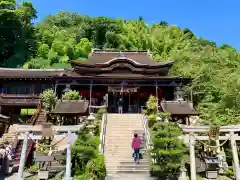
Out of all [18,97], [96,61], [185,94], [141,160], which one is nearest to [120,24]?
[96,61]

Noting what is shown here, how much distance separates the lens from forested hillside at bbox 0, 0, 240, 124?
34.5 meters

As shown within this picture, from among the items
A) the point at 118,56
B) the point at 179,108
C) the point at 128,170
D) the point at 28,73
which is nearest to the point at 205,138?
the point at 128,170

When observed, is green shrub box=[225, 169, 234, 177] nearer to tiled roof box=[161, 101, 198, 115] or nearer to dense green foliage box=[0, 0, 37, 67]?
tiled roof box=[161, 101, 198, 115]

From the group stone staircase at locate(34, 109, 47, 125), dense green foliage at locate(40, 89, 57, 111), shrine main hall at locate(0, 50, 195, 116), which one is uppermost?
shrine main hall at locate(0, 50, 195, 116)

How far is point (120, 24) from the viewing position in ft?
192

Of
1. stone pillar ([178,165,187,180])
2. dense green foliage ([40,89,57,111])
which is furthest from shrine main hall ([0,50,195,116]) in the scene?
stone pillar ([178,165,187,180])

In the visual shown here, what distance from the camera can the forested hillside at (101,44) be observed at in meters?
34.5

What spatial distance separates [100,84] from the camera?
27438 mm

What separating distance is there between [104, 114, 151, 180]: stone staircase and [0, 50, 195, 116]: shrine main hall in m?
5.68

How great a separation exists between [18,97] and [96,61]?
899cm

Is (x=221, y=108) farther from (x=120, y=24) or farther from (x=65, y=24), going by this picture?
(x=65, y=24)

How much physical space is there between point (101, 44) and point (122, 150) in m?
44.5

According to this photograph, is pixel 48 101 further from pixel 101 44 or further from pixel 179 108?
pixel 101 44

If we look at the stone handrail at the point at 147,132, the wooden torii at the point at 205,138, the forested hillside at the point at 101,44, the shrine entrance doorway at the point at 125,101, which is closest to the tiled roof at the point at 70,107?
the shrine entrance doorway at the point at 125,101
